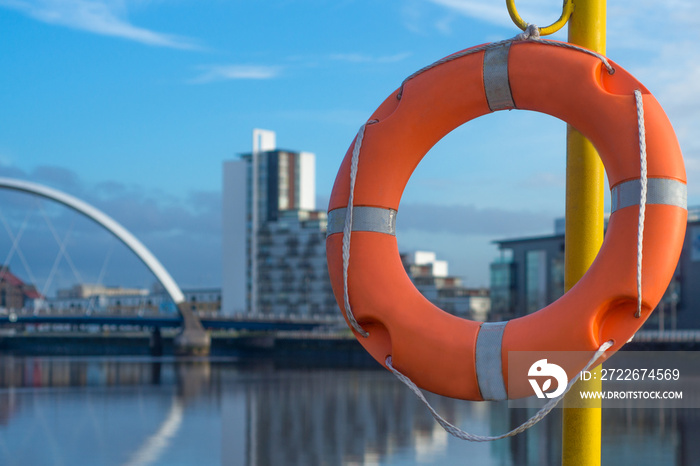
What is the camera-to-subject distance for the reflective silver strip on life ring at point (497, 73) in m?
4.03

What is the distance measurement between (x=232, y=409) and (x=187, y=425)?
3654mm

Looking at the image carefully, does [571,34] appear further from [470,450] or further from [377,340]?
[470,450]

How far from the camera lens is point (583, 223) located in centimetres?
420

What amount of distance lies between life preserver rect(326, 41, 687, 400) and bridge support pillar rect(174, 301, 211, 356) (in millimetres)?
50573

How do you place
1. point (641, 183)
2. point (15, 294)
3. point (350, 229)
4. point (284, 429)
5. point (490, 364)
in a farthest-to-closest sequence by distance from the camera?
point (15, 294) < point (284, 429) < point (350, 229) < point (490, 364) < point (641, 183)

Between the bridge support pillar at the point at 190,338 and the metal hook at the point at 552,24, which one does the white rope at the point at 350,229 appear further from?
the bridge support pillar at the point at 190,338

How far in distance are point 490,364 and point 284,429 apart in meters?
13.1

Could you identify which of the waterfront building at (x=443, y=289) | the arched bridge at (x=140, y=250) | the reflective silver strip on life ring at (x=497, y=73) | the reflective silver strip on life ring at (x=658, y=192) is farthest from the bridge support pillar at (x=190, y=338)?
the reflective silver strip on life ring at (x=658, y=192)

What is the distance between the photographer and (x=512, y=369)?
3.80m

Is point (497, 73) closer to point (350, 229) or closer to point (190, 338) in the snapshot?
point (350, 229)

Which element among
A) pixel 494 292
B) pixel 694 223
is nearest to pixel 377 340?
pixel 694 223

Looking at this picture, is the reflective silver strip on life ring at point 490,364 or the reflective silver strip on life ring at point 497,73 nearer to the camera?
the reflective silver strip on life ring at point 490,364

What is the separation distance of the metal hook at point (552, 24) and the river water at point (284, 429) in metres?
8.78

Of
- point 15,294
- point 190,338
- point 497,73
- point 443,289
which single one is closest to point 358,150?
point 497,73
